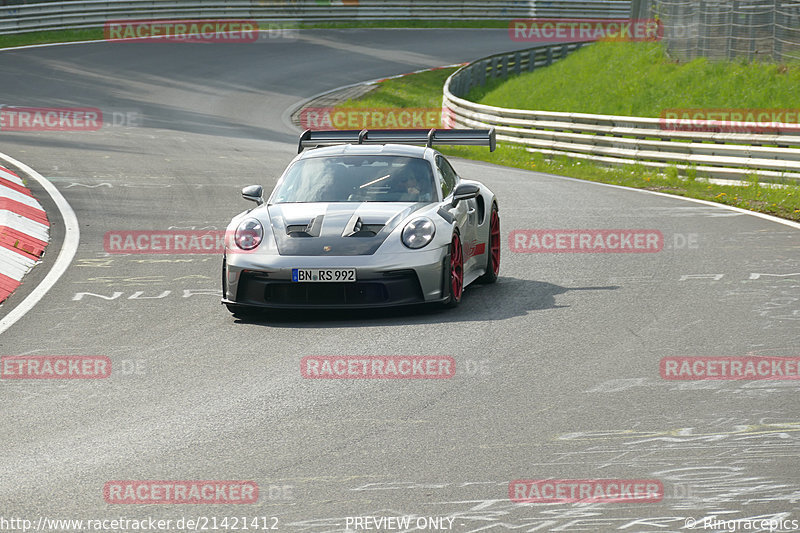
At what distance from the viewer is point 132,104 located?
30094mm

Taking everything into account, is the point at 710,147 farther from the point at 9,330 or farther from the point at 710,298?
the point at 9,330

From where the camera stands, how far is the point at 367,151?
35.2ft

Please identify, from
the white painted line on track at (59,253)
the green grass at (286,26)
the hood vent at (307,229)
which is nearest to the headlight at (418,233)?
the hood vent at (307,229)

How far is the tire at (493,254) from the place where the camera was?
1080cm

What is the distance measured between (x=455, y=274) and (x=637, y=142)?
1222 centimetres

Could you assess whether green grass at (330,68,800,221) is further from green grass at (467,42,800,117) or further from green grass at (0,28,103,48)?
green grass at (0,28,103,48)

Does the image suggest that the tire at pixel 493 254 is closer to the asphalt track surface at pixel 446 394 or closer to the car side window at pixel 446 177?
the asphalt track surface at pixel 446 394

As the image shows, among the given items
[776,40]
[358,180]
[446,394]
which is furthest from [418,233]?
[776,40]

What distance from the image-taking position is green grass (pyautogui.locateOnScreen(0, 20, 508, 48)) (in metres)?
38.4

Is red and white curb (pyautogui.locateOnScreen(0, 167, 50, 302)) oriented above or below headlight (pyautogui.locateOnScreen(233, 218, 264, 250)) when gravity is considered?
below

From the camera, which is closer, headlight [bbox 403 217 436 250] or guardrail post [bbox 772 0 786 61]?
headlight [bbox 403 217 436 250]

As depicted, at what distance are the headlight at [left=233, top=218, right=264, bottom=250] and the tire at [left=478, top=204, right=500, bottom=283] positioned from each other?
7.56 feet

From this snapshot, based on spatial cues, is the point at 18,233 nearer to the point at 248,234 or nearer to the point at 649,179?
the point at 248,234

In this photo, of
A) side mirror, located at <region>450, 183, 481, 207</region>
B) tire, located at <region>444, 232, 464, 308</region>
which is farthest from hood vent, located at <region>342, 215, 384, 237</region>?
side mirror, located at <region>450, 183, 481, 207</region>
